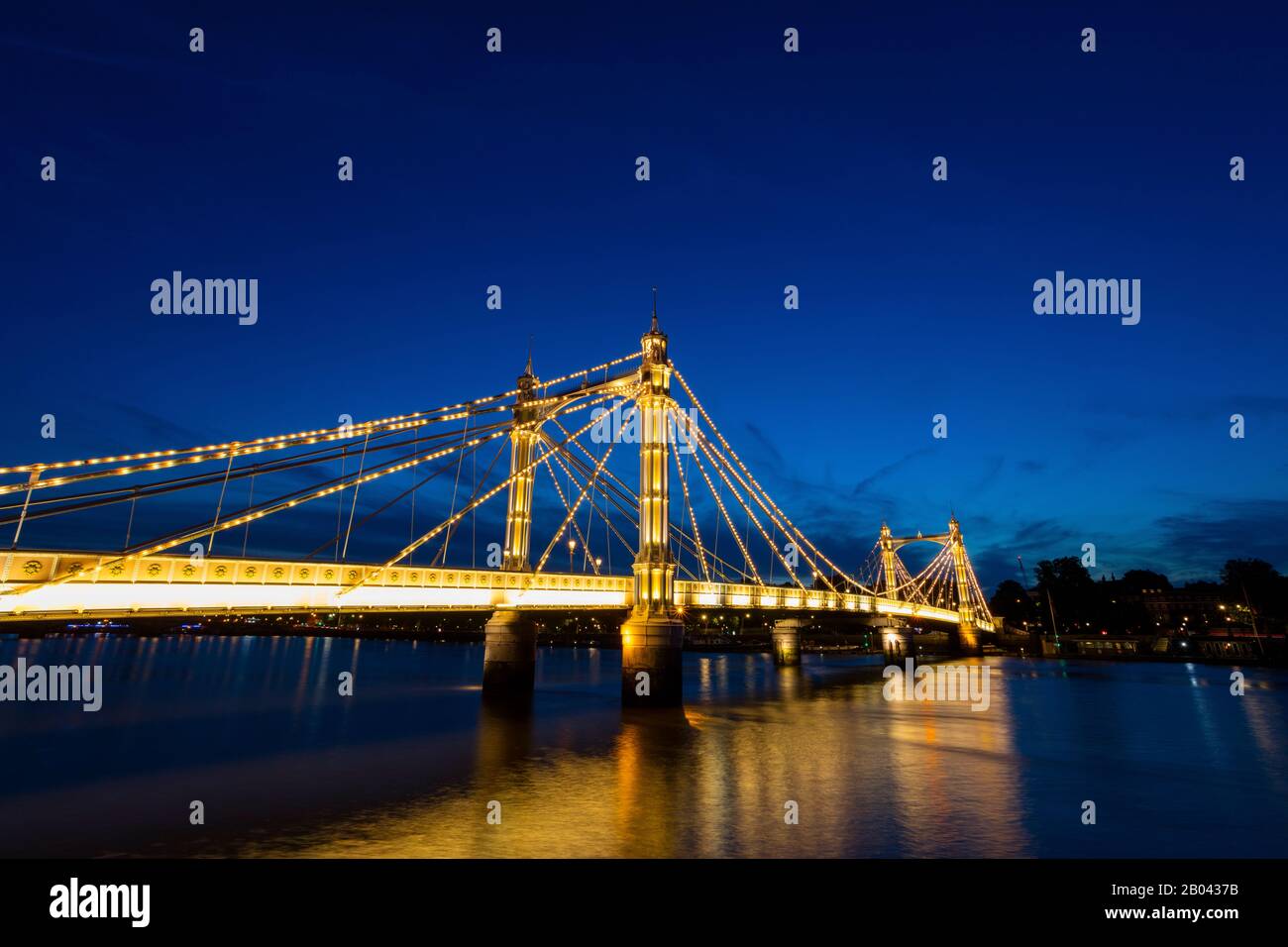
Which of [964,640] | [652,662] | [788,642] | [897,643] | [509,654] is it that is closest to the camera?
[652,662]

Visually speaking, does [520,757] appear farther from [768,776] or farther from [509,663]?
[509,663]

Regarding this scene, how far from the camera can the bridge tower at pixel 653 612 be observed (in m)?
37.8

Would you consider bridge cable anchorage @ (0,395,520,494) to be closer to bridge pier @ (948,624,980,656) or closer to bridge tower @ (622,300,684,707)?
bridge tower @ (622,300,684,707)

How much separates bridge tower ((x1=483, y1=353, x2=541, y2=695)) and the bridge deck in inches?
245

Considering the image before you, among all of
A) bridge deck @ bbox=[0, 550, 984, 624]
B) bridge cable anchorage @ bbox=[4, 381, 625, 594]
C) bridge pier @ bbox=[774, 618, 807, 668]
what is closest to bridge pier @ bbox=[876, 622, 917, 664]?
bridge pier @ bbox=[774, 618, 807, 668]

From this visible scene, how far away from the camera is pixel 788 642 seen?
282 feet

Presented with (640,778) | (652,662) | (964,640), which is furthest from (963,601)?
(640,778)

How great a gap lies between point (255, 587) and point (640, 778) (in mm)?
14021

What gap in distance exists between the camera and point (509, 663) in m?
43.2

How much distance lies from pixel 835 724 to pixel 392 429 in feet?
89.6

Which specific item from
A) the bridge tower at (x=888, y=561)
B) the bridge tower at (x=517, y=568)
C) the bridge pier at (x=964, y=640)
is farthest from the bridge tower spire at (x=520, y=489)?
the bridge pier at (x=964, y=640)

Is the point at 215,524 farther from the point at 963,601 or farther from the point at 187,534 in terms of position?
the point at 963,601
